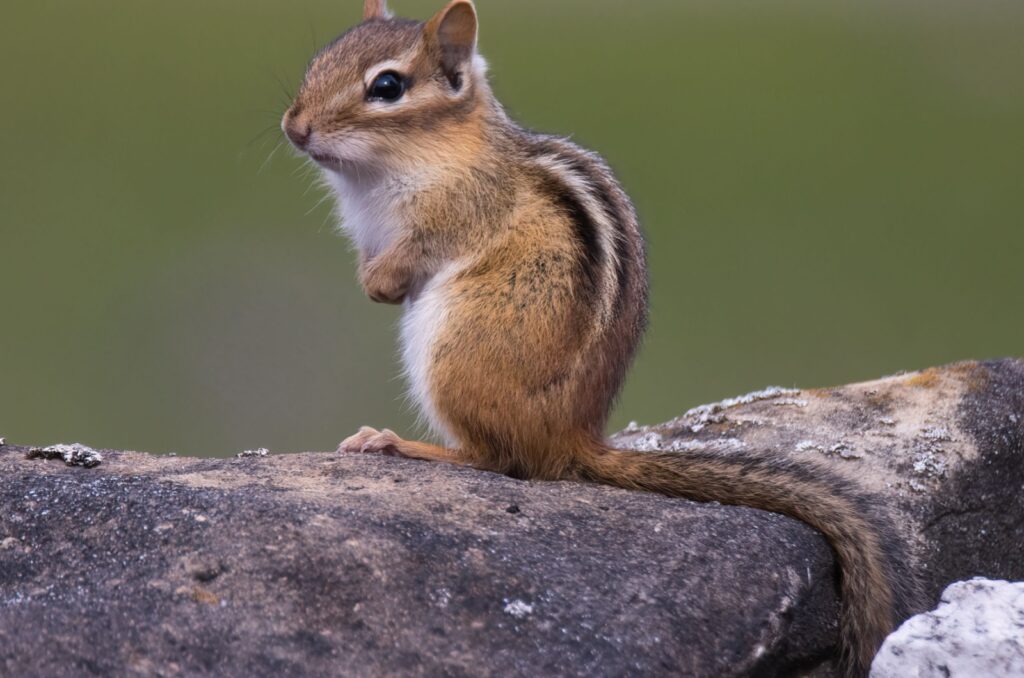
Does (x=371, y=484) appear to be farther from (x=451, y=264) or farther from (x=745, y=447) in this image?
(x=745, y=447)

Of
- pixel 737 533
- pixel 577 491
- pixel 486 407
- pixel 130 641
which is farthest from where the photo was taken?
pixel 486 407

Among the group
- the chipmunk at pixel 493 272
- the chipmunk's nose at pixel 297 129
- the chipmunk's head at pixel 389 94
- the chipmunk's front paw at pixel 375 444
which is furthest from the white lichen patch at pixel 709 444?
the chipmunk's nose at pixel 297 129

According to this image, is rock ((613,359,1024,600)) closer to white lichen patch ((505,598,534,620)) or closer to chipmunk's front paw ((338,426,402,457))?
chipmunk's front paw ((338,426,402,457))

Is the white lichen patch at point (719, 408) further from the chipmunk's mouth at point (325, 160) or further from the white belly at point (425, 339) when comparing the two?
the chipmunk's mouth at point (325, 160)

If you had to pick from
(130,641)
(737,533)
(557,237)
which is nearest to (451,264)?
(557,237)

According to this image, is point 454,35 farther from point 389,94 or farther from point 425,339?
point 425,339
